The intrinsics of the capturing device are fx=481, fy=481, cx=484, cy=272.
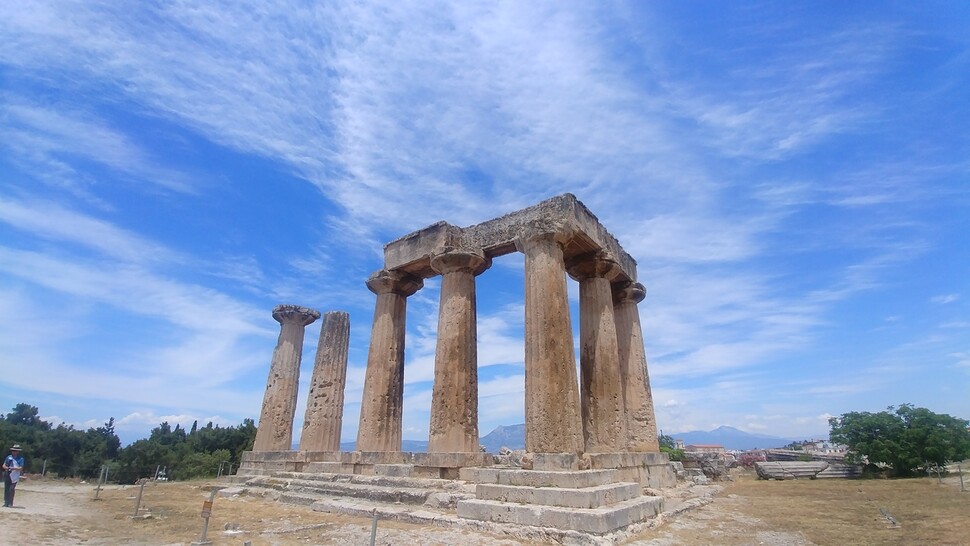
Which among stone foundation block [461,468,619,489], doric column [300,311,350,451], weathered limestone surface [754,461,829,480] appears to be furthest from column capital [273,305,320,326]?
weathered limestone surface [754,461,829,480]

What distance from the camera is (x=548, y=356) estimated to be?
38.9 ft

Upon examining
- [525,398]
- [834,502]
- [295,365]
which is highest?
[295,365]

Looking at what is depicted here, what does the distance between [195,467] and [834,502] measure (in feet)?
128

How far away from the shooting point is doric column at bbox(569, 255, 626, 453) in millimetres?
14016

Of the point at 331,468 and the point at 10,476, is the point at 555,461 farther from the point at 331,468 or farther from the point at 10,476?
the point at 10,476

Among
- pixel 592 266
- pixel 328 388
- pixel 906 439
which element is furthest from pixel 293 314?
pixel 906 439

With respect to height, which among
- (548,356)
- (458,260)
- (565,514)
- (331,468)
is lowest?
(565,514)

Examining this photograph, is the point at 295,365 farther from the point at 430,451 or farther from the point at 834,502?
the point at 834,502

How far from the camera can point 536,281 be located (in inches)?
501

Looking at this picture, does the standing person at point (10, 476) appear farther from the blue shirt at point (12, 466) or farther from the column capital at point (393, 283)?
the column capital at point (393, 283)

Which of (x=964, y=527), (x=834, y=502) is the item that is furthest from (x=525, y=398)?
(x=834, y=502)

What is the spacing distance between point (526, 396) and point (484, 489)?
8.66ft

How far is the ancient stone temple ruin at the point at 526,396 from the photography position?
9.73 metres

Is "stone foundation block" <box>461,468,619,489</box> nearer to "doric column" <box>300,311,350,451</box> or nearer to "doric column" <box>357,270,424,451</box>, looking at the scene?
"doric column" <box>357,270,424,451</box>
